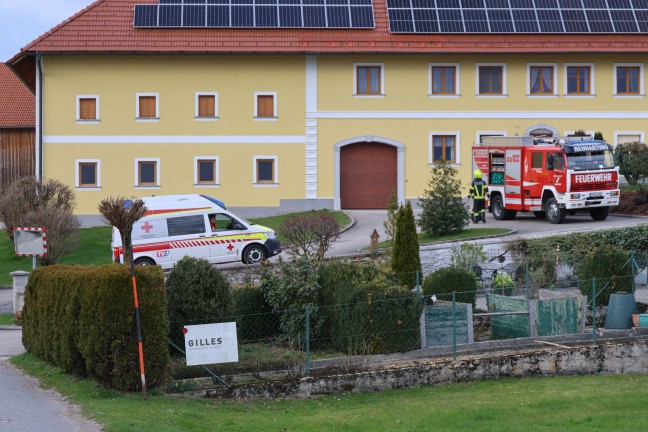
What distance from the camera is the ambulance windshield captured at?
34969 millimetres

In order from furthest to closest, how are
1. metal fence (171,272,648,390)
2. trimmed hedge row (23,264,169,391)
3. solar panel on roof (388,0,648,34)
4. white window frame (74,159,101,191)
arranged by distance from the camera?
1. white window frame (74,159,101,191)
2. solar panel on roof (388,0,648,34)
3. metal fence (171,272,648,390)
4. trimmed hedge row (23,264,169,391)

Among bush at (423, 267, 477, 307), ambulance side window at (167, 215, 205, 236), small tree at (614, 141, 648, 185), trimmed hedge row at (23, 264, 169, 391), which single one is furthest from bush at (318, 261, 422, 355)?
small tree at (614, 141, 648, 185)

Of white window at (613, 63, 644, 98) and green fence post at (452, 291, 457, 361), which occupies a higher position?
white window at (613, 63, 644, 98)

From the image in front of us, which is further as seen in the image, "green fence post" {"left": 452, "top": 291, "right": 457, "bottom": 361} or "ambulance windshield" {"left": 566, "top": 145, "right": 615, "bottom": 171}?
"ambulance windshield" {"left": 566, "top": 145, "right": 615, "bottom": 171}

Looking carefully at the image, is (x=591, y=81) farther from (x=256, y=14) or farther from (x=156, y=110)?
(x=156, y=110)

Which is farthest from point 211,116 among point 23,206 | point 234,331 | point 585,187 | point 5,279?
point 234,331

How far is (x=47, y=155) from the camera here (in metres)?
44.2

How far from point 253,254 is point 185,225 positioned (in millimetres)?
1993

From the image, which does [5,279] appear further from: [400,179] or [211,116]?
[400,179]

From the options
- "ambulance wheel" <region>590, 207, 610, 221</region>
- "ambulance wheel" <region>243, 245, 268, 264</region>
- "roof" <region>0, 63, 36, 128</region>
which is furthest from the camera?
"roof" <region>0, 63, 36, 128</region>

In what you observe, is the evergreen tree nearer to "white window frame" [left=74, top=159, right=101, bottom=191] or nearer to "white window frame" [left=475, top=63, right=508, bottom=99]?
"white window frame" [left=475, top=63, right=508, bottom=99]

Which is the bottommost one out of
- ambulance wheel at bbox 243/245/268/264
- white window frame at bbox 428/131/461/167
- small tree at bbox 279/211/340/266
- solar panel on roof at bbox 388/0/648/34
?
ambulance wheel at bbox 243/245/268/264

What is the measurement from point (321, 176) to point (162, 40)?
8.24 metres

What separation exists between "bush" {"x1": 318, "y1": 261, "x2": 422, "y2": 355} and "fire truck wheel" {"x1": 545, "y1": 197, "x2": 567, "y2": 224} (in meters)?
17.4
